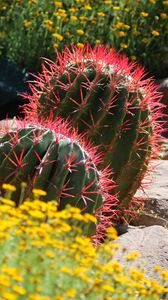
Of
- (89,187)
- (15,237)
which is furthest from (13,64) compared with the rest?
(15,237)

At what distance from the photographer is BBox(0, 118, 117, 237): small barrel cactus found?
4.76 metres

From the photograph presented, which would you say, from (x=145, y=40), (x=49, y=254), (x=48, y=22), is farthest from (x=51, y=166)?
(x=145, y=40)

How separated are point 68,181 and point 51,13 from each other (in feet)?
19.8

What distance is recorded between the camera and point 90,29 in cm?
1027

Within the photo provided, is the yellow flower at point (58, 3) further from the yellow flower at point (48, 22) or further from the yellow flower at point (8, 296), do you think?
the yellow flower at point (8, 296)

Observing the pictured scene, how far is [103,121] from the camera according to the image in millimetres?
5707

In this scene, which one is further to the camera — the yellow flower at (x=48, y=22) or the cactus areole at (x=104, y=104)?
the yellow flower at (x=48, y=22)

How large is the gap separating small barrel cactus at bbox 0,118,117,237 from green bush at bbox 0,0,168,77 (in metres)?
5.08

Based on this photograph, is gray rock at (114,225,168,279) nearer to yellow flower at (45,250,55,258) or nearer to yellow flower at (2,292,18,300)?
yellow flower at (45,250,55,258)

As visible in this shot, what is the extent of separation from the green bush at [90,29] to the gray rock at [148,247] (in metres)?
4.39

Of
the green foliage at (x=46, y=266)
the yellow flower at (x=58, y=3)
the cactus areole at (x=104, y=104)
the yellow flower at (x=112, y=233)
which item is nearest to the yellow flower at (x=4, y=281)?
the green foliage at (x=46, y=266)

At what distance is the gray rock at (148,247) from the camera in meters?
5.17

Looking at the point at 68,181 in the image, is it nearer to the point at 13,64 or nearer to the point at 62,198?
the point at 62,198

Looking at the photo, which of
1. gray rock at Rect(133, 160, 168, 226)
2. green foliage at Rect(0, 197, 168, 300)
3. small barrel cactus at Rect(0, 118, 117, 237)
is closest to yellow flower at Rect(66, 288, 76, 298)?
green foliage at Rect(0, 197, 168, 300)
